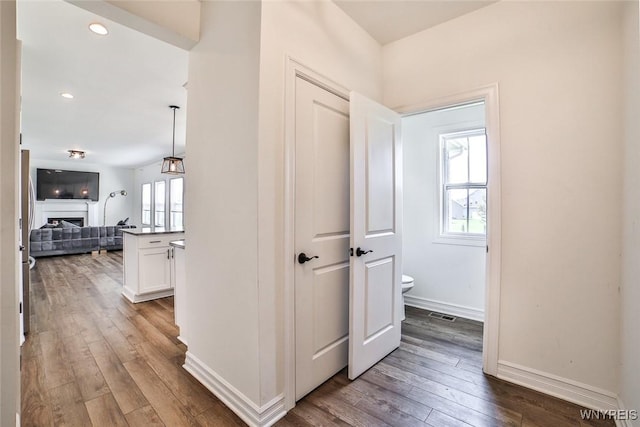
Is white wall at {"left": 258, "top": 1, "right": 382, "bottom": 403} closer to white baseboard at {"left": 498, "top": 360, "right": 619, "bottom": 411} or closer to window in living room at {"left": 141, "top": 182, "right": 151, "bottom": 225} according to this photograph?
white baseboard at {"left": 498, "top": 360, "right": 619, "bottom": 411}

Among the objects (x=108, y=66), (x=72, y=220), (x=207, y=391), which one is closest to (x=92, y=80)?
(x=108, y=66)

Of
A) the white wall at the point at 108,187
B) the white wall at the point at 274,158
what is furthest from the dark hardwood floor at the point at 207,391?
the white wall at the point at 108,187

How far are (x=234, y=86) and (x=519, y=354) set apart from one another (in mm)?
2535

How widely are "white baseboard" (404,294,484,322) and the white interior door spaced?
1.57 meters

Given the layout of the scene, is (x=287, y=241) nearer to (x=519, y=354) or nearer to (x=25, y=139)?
(x=519, y=354)

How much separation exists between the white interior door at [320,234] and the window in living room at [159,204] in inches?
299

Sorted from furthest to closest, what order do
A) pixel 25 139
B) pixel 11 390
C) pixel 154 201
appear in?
pixel 154 201 → pixel 25 139 → pixel 11 390

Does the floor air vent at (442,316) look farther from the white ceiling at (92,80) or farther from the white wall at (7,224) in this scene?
the white ceiling at (92,80)

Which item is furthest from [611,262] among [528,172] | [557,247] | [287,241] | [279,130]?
[279,130]

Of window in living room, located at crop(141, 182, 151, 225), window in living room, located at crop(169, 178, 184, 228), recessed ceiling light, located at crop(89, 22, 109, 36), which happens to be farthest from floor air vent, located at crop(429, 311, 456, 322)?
window in living room, located at crop(141, 182, 151, 225)

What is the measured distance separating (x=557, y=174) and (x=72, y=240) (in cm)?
929

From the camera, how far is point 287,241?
1.63m

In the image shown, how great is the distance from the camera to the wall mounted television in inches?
317

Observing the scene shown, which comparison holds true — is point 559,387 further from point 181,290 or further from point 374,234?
point 181,290
